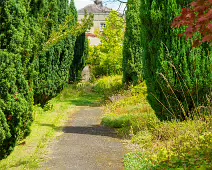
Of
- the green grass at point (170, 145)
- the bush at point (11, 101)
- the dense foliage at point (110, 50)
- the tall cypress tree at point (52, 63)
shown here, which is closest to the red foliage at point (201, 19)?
the green grass at point (170, 145)

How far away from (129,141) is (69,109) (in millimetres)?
5344

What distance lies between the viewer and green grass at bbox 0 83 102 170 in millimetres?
5871

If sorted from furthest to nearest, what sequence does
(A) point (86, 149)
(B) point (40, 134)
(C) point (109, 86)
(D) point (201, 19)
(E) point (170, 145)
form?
(C) point (109, 86), (B) point (40, 134), (A) point (86, 149), (E) point (170, 145), (D) point (201, 19)

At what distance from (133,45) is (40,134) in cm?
757

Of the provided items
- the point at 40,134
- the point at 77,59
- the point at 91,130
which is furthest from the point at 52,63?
the point at 77,59

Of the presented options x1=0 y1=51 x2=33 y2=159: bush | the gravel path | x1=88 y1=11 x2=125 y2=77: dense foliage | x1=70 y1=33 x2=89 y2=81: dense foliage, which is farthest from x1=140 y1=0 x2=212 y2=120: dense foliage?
x1=88 y1=11 x2=125 y2=77: dense foliage

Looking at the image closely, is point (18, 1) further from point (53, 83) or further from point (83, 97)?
point (83, 97)

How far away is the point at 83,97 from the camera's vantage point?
16.5m

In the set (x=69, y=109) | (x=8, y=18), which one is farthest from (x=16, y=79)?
(x=69, y=109)

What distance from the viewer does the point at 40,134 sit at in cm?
806

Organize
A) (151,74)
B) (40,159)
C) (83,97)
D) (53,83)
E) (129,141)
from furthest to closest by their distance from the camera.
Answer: (83,97), (53,83), (151,74), (129,141), (40,159)

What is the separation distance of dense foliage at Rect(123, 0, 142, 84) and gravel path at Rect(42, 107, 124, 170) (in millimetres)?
5481

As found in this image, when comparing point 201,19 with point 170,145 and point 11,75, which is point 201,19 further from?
point 170,145

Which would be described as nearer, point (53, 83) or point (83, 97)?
point (53, 83)
